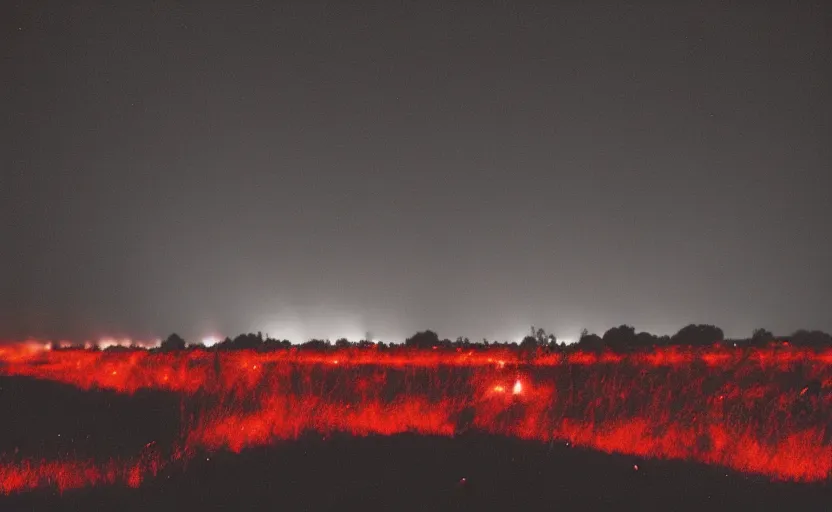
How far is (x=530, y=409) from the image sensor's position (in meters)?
11.8

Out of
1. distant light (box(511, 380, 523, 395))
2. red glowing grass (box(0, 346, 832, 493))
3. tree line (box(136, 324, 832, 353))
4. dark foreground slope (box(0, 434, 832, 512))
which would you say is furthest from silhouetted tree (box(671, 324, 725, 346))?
dark foreground slope (box(0, 434, 832, 512))

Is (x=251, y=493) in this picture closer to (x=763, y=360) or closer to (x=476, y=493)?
(x=476, y=493)

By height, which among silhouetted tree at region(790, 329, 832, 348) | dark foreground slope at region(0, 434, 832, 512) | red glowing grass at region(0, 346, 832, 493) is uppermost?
silhouetted tree at region(790, 329, 832, 348)

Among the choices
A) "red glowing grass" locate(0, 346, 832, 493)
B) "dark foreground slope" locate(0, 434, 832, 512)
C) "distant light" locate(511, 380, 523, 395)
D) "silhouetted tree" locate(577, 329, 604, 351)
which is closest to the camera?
"dark foreground slope" locate(0, 434, 832, 512)

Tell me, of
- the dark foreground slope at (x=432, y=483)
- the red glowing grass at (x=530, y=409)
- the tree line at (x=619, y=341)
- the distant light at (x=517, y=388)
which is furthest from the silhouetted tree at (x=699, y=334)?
the dark foreground slope at (x=432, y=483)

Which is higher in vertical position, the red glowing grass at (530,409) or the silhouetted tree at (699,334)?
the silhouetted tree at (699,334)

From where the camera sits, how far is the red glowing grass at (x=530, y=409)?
392 inches

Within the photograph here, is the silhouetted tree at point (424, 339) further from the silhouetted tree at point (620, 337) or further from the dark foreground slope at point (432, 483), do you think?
the dark foreground slope at point (432, 483)

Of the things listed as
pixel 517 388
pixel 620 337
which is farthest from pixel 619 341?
pixel 517 388

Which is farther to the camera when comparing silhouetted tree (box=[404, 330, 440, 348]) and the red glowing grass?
silhouetted tree (box=[404, 330, 440, 348])

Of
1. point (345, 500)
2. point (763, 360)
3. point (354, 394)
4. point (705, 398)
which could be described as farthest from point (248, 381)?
point (763, 360)

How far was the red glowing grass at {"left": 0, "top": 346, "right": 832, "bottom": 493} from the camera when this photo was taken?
995 centimetres

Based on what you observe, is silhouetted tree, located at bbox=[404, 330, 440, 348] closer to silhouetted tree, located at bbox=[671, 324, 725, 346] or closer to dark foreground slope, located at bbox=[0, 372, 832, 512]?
silhouetted tree, located at bbox=[671, 324, 725, 346]

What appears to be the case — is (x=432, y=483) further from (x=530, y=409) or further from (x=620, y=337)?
(x=620, y=337)
